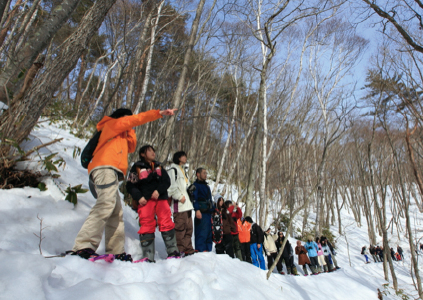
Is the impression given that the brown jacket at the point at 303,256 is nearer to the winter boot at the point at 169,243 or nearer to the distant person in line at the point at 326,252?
the distant person in line at the point at 326,252

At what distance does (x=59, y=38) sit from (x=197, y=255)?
12.3 meters

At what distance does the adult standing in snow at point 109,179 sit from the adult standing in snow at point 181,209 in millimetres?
925

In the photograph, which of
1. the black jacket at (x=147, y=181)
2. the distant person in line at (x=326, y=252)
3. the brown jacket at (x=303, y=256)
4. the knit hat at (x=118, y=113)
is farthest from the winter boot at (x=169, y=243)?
the distant person in line at (x=326, y=252)

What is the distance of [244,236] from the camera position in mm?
5535

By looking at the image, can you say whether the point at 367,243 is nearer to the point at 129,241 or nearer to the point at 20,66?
the point at 129,241

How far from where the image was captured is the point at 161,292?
1746 mm

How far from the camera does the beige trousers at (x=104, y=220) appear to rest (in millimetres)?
2146

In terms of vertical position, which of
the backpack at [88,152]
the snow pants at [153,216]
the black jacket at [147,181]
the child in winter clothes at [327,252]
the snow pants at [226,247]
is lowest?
the child in winter clothes at [327,252]

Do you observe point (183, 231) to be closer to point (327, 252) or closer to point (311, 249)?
point (311, 249)

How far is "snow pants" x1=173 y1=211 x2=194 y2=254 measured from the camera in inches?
129

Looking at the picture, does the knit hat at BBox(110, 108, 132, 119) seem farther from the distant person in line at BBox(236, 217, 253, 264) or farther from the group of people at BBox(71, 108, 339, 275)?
the distant person in line at BBox(236, 217, 253, 264)

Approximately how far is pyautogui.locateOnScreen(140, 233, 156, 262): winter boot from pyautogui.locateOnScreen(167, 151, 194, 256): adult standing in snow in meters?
0.53

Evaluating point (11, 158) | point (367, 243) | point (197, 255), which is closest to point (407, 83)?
point (197, 255)

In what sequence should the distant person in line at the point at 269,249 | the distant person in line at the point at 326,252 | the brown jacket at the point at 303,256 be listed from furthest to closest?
the distant person in line at the point at 326,252, the brown jacket at the point at 303,256, the distant person in line at the point at 269,249
